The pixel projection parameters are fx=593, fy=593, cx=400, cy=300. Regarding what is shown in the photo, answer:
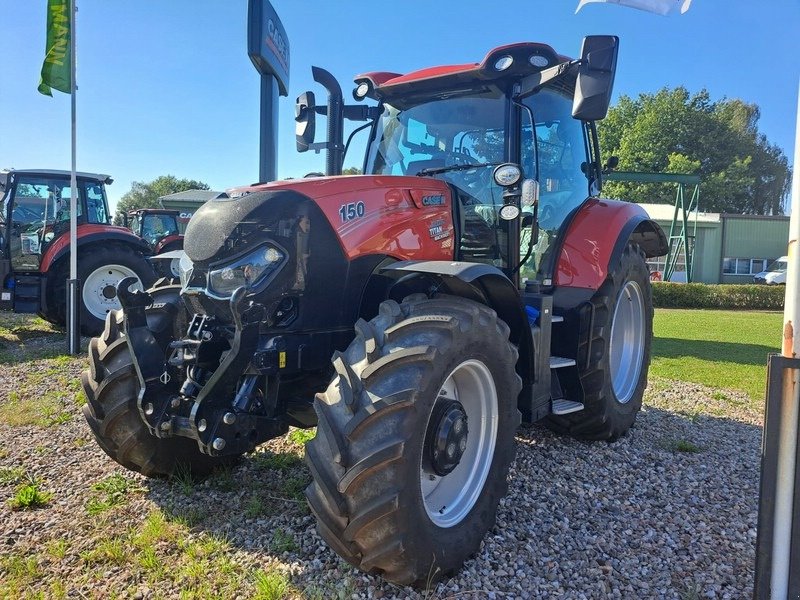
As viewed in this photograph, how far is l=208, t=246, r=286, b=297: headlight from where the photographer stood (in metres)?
2.77

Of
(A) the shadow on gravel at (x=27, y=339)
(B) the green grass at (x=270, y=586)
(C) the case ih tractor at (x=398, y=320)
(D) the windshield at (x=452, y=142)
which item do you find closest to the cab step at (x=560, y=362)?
(C) the case ih tractor at (x=398, y=320)

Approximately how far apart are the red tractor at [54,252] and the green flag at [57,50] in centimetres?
219

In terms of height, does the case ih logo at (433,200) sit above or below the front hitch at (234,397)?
above

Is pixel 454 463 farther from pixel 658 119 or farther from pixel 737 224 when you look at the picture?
pixel 658 119

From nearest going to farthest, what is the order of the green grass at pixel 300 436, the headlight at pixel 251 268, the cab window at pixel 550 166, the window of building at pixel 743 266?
the headlight at pixel 251 268 → the cab window at pixel 550 166 → the green grass at pixel 300 436 → the window of building at pixel 743 266

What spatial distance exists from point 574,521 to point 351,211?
208 centimetres

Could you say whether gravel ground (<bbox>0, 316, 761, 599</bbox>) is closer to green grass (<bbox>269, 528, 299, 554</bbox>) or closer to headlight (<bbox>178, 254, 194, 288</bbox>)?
green grass (<bbox>269, 528, 299, 554</bbox>)

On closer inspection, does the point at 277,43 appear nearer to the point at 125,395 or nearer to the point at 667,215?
the point at 125,395

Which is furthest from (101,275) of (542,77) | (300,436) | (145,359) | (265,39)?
(542,77)

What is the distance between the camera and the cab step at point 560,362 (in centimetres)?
388

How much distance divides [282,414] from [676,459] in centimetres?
301

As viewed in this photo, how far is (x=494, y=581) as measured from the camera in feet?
8.63

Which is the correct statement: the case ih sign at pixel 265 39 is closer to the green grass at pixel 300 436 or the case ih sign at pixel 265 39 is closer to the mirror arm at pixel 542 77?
the mirror arm at pixel 542 77

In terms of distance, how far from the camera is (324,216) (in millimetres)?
2877
